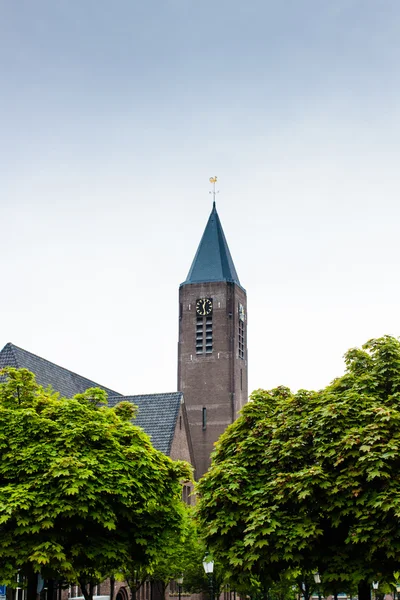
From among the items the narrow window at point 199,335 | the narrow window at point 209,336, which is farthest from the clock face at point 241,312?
the narrow window at point 199,335

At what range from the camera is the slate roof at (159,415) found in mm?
64188

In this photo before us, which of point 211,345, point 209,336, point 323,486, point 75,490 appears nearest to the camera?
point 323,486

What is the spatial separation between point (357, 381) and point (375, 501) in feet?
17.1

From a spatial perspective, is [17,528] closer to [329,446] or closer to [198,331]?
[329,446]

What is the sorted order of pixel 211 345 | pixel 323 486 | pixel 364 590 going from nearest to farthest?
pixel 323 486 → pixel 364 590 → pixel 211 345

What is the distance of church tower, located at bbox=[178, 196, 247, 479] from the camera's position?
85250 mm

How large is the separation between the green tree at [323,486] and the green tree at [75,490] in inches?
86.3

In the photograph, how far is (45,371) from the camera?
201 ft

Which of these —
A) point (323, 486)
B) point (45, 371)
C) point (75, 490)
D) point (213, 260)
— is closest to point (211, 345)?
point (213, 260)

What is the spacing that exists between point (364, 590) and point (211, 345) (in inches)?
2423

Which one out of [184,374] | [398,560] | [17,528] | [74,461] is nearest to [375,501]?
[398,560]

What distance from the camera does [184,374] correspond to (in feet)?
288

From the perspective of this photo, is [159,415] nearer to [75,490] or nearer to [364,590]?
[364,590]

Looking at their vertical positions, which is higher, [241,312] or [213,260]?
[213,260]
